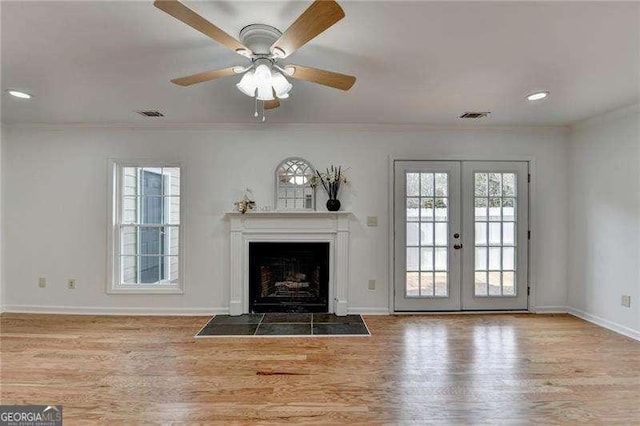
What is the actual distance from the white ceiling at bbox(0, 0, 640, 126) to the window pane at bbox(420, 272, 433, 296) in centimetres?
191

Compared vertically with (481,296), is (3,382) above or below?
below

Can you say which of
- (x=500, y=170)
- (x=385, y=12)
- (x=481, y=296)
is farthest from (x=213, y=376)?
(x=500, y=170)

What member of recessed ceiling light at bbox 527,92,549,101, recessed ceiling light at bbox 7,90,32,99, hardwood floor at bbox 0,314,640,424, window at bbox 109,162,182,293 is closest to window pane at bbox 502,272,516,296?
hardwood floor at bbox 0,314,640,424

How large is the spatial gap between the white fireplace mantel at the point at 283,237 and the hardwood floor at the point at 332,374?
65cm

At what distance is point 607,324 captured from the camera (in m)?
3.60

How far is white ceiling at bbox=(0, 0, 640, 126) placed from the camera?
1777mm

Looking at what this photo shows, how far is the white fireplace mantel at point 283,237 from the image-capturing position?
396 cm

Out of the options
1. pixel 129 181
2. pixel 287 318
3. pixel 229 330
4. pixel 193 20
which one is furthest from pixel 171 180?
pixel 193 20

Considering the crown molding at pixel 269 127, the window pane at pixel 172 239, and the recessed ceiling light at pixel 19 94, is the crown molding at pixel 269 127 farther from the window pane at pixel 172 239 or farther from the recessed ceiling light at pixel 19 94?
the window pane at pixel 172 239

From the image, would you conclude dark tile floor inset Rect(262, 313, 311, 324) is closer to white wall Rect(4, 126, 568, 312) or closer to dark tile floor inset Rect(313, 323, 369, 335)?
dark tile floor inset Rect(313, 323, 369, 335)

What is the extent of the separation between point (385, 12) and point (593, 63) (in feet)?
5.59

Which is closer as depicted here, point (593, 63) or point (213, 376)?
point (593, 63)

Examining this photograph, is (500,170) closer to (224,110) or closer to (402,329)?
(402,329)

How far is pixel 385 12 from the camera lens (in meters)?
1.77
